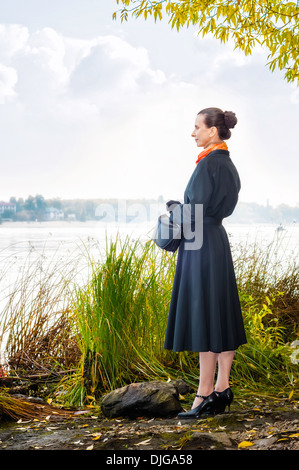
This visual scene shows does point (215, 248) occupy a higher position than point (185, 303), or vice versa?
point (215, 248)

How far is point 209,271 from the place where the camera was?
355 centimetres

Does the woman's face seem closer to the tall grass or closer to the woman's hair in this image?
the woman's hair

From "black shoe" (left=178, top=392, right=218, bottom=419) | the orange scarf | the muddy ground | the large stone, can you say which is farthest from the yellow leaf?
the orange scarf

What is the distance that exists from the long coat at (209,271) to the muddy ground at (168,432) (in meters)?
0.47

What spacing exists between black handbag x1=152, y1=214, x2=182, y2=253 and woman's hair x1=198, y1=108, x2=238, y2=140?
667mm

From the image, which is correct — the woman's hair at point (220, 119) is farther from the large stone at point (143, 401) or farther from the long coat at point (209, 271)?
the large stone at point (143, 401)

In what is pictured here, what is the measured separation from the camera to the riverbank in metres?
2.88

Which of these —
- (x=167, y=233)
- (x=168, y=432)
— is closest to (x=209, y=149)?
(x=167, y=233)

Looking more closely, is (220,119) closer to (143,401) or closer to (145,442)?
(143,401)

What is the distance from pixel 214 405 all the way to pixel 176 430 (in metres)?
0.44

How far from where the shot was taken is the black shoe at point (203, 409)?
3559mm
